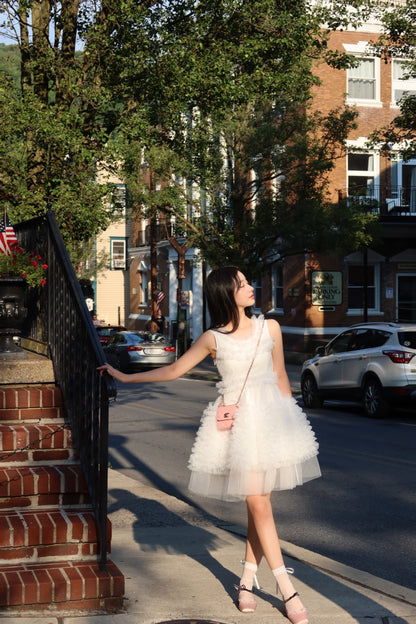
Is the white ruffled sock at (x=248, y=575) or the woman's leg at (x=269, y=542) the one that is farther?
the white ruffled sock at (x=248, y=575)

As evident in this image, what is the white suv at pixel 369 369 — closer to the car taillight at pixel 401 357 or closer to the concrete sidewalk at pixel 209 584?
the car taillight at pixel 401 357

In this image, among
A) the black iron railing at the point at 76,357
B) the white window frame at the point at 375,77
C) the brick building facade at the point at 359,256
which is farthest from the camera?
the white window frame at the point at 375,77

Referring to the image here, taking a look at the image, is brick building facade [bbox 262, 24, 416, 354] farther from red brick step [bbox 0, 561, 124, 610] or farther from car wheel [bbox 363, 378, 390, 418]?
red brick step [bbox 0, 561, 124, 610]

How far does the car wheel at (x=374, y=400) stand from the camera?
16.2 m

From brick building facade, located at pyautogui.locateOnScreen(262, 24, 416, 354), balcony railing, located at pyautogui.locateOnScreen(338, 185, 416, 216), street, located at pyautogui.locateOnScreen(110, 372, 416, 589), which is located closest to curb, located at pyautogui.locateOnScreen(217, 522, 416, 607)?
street, located at pyautogui.locateOnScreen(110, 372, 416, 589)

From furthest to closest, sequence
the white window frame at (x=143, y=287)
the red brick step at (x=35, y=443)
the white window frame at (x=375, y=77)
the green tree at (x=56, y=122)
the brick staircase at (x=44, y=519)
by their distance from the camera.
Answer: the white window frame at (x=143, y=287) < the white window frame at (x=375, y=77) < the green tree at (x=56, y=122) < the red brick step at (x=35, y=443) < the brick staircase at (x=44, y=519)

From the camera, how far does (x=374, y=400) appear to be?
645 inches

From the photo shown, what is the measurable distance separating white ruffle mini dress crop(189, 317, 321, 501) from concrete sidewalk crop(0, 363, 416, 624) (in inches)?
25.5

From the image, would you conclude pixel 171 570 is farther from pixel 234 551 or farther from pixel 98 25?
pixel 98 25

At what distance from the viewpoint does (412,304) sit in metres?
35.5

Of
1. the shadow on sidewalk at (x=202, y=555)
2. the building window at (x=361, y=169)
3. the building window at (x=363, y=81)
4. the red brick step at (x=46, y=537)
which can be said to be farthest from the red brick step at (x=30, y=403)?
the building window at (x=363, y=81)

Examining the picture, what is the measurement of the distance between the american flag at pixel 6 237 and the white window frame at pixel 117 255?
4866cm

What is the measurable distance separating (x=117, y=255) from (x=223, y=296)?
55546mm

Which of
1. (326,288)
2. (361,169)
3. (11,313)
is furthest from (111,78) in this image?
(361,169)
